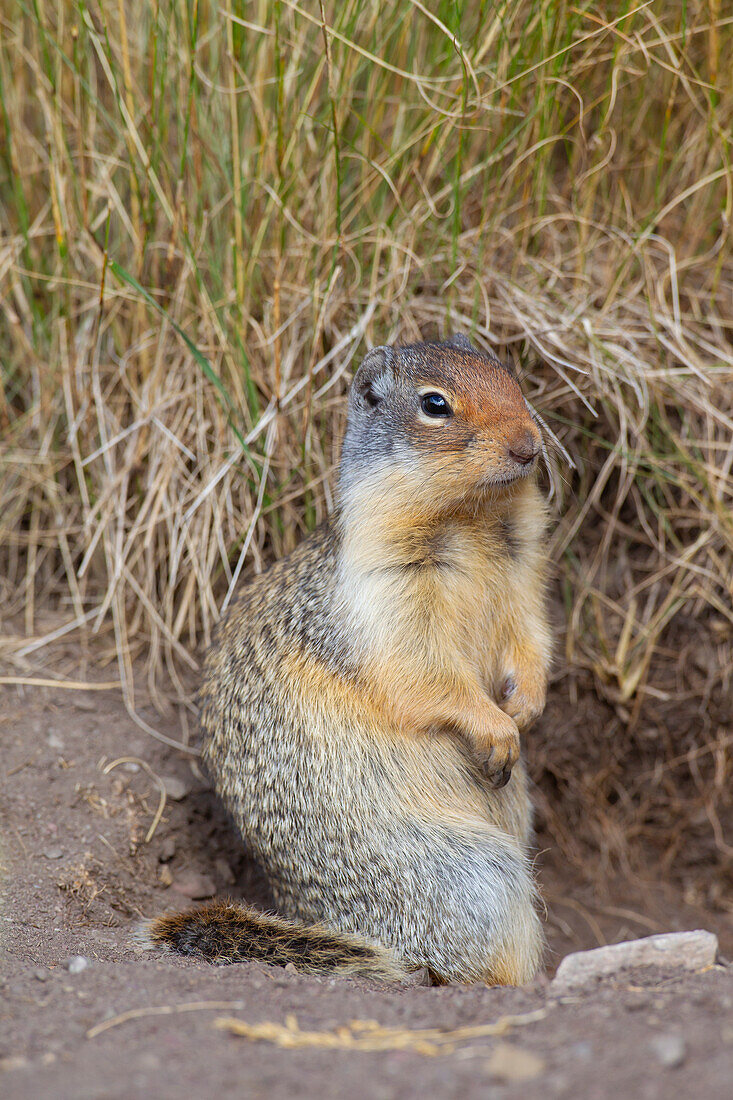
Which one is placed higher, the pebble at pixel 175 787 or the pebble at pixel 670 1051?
the pebble at pixel 670 1051

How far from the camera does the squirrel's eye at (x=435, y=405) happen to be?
10.9 ft

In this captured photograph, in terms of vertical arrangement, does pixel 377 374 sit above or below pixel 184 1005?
above

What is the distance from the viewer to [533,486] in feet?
12.0

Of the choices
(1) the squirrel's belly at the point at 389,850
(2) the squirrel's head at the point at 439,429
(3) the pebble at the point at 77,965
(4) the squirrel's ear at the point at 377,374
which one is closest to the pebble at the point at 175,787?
(1) the squirrel's belly at the point at 389,850

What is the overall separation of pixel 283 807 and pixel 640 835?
8.42 ft

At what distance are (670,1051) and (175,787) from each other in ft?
9.05

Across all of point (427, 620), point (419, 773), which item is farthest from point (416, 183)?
point (419, 773)

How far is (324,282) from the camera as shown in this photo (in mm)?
4414

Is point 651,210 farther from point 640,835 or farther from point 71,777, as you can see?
point 71,777

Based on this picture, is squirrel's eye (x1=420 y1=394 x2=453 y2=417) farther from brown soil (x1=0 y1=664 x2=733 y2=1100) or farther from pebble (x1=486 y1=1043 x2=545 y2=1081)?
pebble (x1=486 y1=1043 x2=545 y2=1081)

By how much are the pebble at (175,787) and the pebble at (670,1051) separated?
8.78ft

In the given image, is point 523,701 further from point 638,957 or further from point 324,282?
point 324,282

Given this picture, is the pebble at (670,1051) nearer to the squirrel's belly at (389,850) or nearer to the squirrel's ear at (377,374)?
the squirrel's belly at (389,850)

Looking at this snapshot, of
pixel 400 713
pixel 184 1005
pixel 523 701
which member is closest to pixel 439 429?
pixel 400 713
